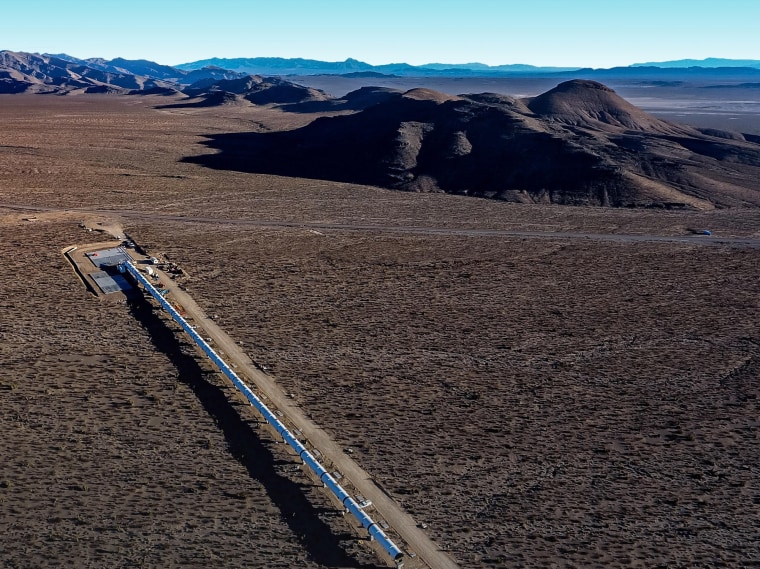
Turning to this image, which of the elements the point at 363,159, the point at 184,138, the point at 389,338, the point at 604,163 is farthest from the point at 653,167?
→ the point at 184,138

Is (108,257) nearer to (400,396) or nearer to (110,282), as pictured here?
(110,282)

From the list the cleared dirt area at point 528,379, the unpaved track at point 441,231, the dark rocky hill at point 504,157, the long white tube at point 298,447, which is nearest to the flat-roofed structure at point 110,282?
the cleared dirt area at point 528,379

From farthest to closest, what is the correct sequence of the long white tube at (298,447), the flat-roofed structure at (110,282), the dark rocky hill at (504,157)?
the dark rocky hill at (504,157) → the flat-roofed structure at (110,282) → the long white tube at (298,447)

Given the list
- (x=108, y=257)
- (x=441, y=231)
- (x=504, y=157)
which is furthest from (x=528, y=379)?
(x=504, y=157)

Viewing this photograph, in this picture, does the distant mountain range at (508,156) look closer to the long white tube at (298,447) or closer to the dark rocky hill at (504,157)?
the dark rocky hill at (504,157)

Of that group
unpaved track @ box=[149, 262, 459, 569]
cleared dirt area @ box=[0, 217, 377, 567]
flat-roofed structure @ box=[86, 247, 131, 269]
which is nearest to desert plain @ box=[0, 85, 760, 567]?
cleared dirt area @ box=[0, 217, 377, 567]

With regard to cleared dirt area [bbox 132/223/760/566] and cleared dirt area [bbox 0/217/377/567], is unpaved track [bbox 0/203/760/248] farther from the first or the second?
cleared dirt area [bbox 0/217/377/567]
